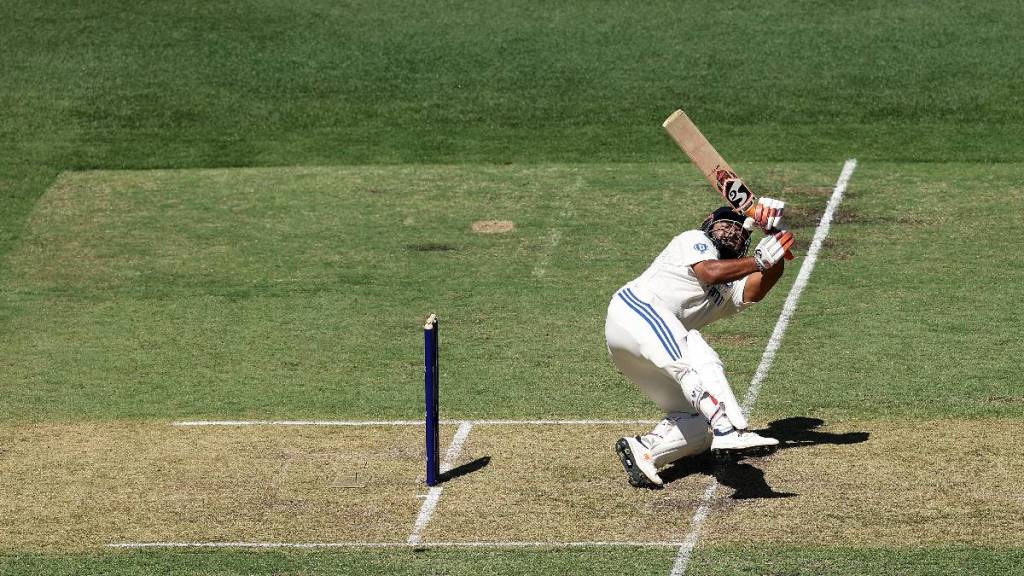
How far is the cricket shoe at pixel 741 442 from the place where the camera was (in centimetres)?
1003

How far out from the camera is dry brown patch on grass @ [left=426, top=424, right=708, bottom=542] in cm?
1030

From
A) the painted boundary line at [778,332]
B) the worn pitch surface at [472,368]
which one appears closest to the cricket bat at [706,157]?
the painted boundary line at [778,332]

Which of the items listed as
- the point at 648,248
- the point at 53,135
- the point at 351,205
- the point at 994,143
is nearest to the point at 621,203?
the point at 648,248

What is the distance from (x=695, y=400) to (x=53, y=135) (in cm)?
1320

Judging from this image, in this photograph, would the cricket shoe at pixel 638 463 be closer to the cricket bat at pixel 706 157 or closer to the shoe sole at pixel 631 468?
the shoe sole at pixel 631 468

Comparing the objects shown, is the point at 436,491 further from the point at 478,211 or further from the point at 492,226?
the point at 478,211

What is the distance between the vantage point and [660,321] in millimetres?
10906

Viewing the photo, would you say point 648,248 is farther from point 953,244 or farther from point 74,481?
point 74,481

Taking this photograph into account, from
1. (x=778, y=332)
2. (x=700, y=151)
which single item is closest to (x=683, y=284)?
(x=700, y=151)

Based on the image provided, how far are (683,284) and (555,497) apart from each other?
1.86 metres

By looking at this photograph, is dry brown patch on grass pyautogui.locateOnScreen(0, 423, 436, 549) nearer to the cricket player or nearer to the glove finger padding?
the cricket player

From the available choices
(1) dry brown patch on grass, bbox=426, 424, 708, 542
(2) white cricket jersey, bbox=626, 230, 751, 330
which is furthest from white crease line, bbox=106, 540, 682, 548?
(2) white cricket jersey, bbox=626, 230, 751, 330

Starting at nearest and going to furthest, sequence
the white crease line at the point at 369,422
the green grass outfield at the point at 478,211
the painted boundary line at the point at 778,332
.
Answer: the painted boundary line at the point at 778,332
the white crease line at the point at 369,422
the green grass outfield at the point at 478,211

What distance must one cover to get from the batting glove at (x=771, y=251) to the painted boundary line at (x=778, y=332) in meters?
1.72
